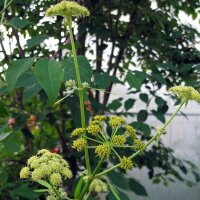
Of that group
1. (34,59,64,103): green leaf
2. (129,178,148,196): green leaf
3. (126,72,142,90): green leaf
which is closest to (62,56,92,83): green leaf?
(34,59,64,103): green leaf

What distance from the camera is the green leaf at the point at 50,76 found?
0.90 m

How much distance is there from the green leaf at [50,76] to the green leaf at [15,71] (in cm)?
4

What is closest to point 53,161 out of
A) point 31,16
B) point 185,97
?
point 185,97

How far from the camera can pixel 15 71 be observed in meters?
1.00

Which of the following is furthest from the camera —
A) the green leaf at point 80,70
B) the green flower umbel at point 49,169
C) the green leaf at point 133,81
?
the green leaf at point 133,81

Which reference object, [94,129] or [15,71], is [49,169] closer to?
[94,129]

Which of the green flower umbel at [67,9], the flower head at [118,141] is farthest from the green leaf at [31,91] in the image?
the flower head at [118,141]

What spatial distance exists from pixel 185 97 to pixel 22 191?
3.14 feet

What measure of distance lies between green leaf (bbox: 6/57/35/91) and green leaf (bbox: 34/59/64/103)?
0.14 feet

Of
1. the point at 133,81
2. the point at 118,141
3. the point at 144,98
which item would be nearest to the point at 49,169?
the point at 118,141

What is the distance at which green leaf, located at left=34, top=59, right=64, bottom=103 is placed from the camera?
2.97 feet

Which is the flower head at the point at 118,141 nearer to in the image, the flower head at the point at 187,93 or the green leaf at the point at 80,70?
the flower head at the point at 187,93

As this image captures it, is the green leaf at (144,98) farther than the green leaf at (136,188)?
No

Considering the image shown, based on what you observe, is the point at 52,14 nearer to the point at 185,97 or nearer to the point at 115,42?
the point at 185,97
